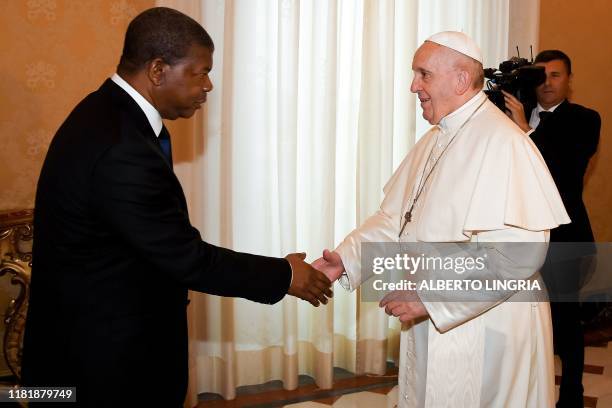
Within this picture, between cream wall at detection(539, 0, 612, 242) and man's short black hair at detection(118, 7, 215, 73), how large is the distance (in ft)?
12.8

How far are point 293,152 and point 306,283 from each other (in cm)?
169

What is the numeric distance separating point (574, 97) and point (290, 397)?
3.43 meters

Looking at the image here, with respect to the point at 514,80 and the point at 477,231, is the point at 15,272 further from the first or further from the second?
the point at 514,80

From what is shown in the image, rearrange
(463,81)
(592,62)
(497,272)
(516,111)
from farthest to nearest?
(592,62), (516,111), (463,81), (497,272)

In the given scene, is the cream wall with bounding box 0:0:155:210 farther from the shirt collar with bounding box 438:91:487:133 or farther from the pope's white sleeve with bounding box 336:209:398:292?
the shirt collar with bounding box 438:91:487:133

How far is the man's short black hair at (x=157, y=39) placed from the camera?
6.40 ft

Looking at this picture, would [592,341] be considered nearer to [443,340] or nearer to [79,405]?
[443,340]

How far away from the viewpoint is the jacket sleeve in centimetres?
183

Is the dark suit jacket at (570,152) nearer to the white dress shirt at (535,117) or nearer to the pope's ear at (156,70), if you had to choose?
the white dress shirt at (535,117)

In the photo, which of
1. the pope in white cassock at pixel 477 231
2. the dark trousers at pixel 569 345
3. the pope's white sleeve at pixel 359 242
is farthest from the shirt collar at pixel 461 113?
the dark trousers at pixel 569 345

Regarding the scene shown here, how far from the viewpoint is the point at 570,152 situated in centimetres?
370

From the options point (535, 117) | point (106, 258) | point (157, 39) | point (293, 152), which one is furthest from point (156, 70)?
point (535, 117)

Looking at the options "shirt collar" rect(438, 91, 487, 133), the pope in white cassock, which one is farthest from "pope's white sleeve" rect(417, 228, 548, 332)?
"shirt collar" rect(438, 91, 487, 133)

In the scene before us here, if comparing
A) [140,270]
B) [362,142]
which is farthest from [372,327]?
[140,270]
